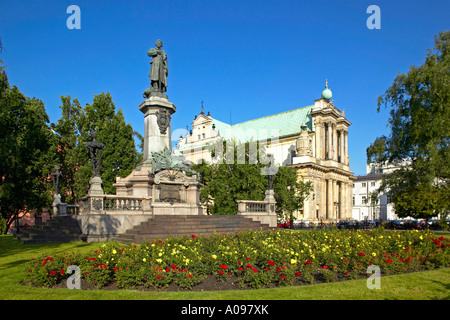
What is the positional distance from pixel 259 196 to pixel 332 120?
3730 cm

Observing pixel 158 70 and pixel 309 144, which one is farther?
pixel 309 144

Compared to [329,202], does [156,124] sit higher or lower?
higher

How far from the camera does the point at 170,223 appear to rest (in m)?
19.4

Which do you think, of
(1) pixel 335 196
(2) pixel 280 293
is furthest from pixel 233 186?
(1) pixel 335 196

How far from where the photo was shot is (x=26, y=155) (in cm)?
3997

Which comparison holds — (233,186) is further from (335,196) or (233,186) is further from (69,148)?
(335,196)

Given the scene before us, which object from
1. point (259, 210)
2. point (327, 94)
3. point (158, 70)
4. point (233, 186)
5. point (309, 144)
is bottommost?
point (259, 210)

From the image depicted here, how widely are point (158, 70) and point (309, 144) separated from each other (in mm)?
47147

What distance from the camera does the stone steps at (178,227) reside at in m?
17.7

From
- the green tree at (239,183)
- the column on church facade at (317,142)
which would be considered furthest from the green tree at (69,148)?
the column on church facade at (317,142)

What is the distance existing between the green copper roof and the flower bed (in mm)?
58805

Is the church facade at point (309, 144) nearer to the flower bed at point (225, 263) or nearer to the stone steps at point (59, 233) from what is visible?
the stone steps at point (59, 233)

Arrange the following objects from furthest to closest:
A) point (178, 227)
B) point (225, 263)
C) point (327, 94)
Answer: point (327, 94), point (178, 227), point (225, 263)

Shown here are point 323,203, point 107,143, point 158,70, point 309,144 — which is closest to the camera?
point 158,70
